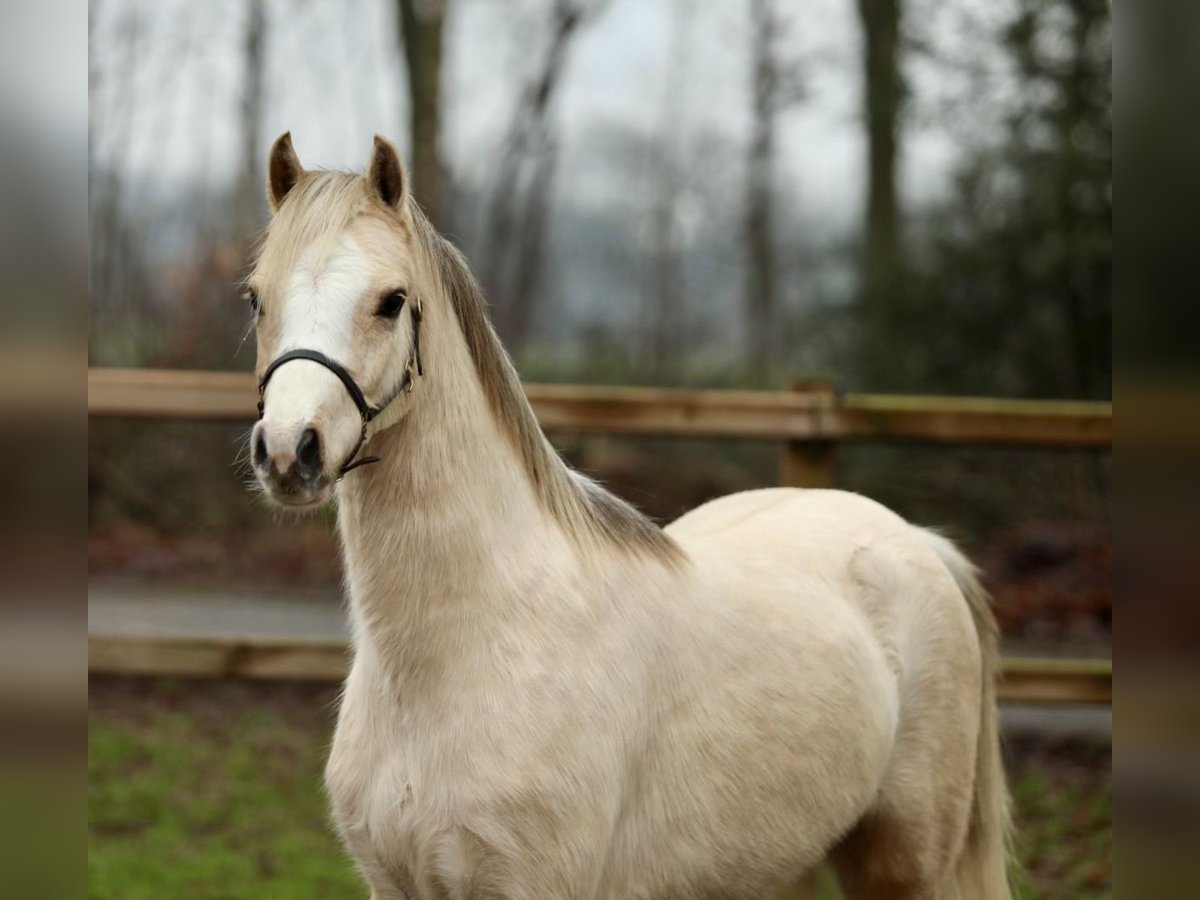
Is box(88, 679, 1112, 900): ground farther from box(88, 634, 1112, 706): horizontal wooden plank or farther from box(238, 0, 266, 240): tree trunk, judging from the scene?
box(238, 0, 266, 240): tree trunk

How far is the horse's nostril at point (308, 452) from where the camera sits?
76.4 inches

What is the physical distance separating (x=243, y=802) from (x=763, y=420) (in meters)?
2.77

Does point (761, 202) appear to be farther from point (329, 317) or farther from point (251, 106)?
point (329, 317)

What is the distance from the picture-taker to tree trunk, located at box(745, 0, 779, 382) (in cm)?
1061

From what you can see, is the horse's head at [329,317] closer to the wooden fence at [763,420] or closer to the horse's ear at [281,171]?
the horse's ear at [281,171]

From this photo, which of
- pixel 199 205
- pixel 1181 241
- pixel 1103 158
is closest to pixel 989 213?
pixel 1103 158

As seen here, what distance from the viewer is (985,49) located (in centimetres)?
866

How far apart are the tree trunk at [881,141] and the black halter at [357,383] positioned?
7.72 metres

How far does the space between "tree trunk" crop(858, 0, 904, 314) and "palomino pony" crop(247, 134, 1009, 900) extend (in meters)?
7.03

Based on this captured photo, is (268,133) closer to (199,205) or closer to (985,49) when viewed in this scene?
(199,205)

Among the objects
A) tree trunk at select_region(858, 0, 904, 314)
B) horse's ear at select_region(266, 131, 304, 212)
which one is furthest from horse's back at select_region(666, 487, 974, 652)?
tree trunk at select_region(858, 0, 904, 314)

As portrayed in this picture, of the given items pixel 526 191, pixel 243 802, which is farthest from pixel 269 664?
pixel 526 191

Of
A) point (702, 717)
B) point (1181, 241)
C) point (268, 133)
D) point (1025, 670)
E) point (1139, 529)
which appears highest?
point (268, 133)

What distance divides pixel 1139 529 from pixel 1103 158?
849 cm
